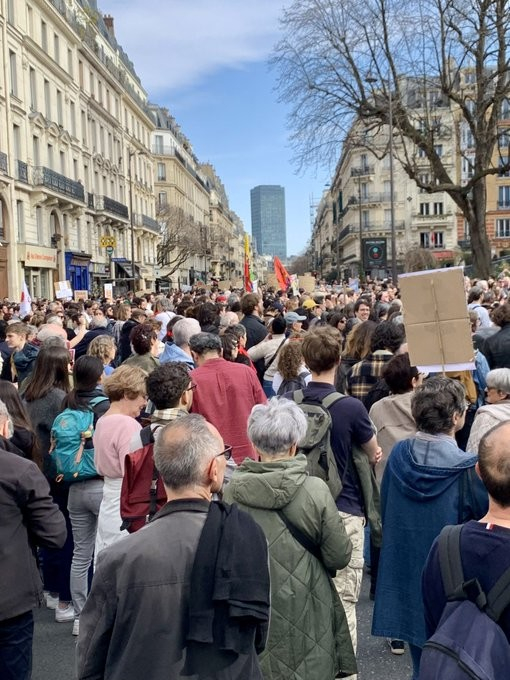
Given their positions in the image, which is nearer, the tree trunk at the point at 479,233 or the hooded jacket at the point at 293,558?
the hooded jacket at the point at 293,558

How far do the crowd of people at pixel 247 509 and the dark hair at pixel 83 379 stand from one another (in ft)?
0.04

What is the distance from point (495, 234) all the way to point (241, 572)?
241ft

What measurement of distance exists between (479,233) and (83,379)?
23435 mm

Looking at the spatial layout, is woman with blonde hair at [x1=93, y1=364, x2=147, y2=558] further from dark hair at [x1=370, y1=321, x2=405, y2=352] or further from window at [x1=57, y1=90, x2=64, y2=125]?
window at [x1=57, y1=90, x2=64, y2=125]

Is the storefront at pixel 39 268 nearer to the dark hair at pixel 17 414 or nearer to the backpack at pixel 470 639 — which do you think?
the dark hair at pixel 17 414

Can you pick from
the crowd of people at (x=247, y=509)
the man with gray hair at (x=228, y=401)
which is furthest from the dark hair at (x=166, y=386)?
the man with gray hair at (x=228, y=401)

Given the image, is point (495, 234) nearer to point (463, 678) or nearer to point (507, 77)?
point (507, 77)

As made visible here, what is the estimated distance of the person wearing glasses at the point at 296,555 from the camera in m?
3.01

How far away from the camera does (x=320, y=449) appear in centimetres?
379

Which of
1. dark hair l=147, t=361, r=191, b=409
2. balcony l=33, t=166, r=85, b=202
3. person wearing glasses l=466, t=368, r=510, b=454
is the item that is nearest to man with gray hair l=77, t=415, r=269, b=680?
dark hair l=147, t=361, r=191, b=409

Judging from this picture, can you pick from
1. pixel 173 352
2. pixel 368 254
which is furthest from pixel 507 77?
pixel 173 352

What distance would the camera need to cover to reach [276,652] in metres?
3.00

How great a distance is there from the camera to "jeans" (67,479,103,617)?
4832mm

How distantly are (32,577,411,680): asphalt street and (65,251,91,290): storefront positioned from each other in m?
35.0
